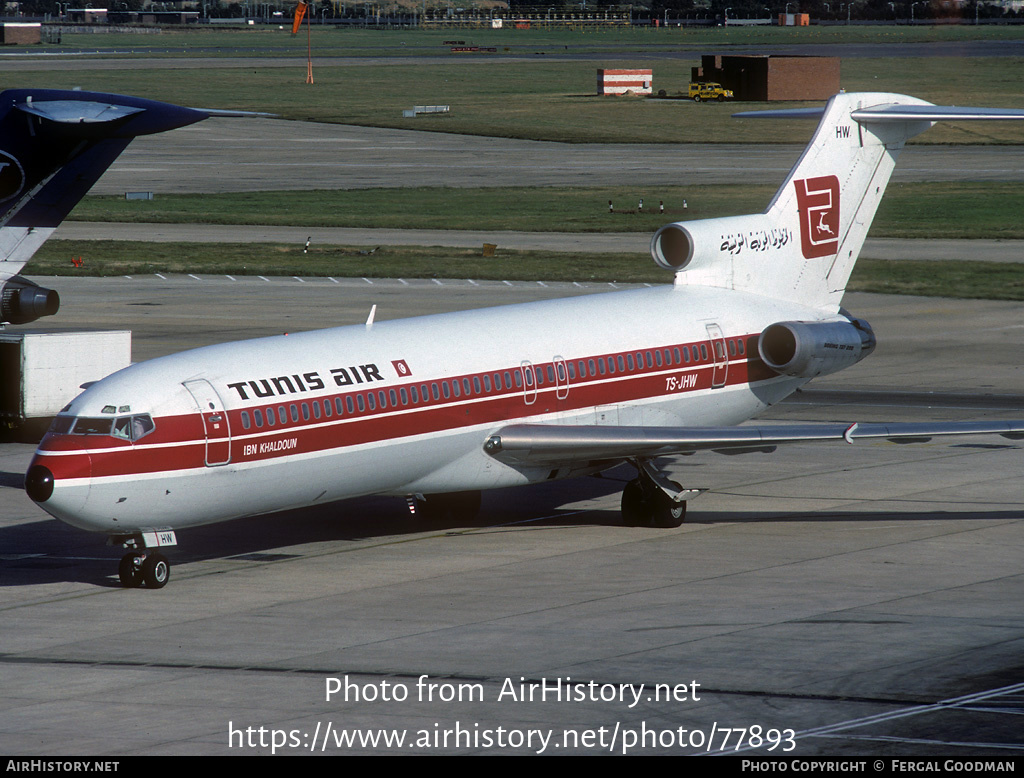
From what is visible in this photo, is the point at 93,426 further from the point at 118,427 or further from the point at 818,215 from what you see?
the point at 818,215

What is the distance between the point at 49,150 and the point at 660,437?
1101 centimetres

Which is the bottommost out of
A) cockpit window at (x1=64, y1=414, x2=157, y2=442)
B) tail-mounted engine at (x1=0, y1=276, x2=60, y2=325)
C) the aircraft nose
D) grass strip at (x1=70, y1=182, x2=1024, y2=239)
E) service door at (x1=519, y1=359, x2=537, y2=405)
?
grass strip at (x1=70, y1=182, x2=1024, y2=239)

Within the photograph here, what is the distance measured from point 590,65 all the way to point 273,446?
16642 centimetres

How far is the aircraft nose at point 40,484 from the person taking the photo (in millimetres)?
21672

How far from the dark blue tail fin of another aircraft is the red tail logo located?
12.4 metres

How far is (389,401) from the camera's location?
24.6 metres

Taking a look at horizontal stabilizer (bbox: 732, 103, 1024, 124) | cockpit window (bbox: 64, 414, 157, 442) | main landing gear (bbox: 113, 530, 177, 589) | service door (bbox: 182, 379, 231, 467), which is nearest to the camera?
cockpit window (bbox: 64, 414, 157, 442)

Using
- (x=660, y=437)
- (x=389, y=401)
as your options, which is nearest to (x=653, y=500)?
(x=660, y=437)

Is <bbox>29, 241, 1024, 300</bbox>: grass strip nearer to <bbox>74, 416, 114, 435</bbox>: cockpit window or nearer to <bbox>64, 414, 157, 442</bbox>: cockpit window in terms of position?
<bbox>64, 414, 157, 442</bbox>: cockpit window

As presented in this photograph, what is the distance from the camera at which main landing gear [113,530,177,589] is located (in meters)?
22.9

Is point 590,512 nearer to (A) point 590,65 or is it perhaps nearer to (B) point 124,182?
(B) point 124,182

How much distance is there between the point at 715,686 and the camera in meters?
18.0

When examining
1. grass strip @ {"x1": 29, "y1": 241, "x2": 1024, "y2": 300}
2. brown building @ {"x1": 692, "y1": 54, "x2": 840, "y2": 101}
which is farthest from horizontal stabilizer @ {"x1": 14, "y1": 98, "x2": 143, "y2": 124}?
brown building @ {"x1": 692, "y1": 54, "x2": 840, "y2": 101}

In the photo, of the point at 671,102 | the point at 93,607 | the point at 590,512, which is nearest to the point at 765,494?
the point at 590,512
